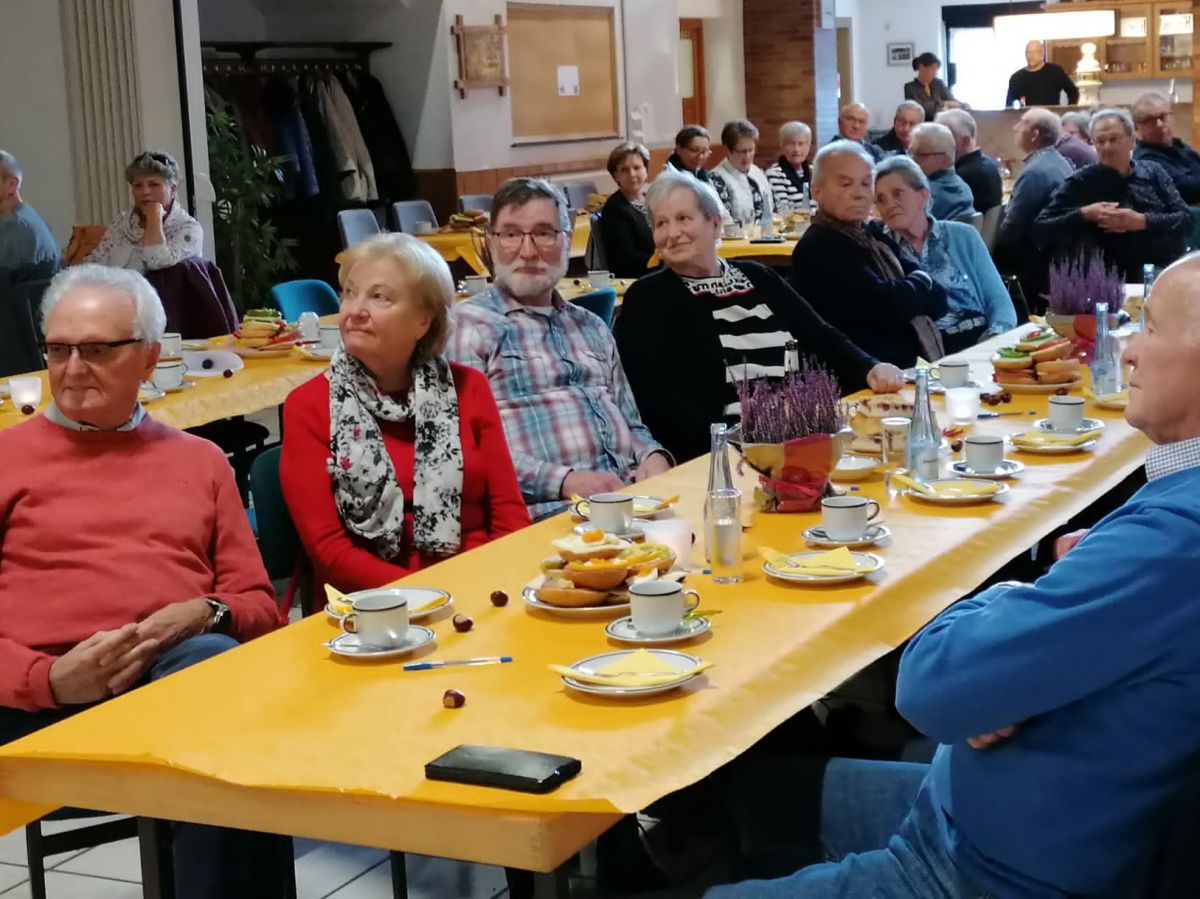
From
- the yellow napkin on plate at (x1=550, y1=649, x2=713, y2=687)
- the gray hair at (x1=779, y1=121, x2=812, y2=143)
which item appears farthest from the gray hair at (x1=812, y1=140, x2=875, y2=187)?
the gray hair at (x1=779, y1=121, x2=812, y2=143)

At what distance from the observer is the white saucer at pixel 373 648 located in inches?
86.8

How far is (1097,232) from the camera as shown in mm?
7266

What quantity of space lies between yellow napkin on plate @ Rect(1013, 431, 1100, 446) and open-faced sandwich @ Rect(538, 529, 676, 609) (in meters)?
1.16

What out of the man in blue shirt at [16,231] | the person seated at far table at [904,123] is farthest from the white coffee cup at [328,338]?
the person seated at far table at [904,123]

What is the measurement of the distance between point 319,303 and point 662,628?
4708mm

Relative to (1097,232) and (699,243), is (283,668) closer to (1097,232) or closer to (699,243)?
(699,243)

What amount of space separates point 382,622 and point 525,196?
6.00 feet

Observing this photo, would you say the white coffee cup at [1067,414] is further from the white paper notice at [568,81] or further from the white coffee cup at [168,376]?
the white paper notice at [568,81]

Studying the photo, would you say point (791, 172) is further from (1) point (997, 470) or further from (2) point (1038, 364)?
(1) point (997, 470)

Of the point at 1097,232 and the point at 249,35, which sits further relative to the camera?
the point at 249,35

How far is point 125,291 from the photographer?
2924 millimetres

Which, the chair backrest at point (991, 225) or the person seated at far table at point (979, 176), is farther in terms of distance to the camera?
the person seated at far table at point (979, 176)

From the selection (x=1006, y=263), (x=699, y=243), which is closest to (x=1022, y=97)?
(x=1006, y=263)

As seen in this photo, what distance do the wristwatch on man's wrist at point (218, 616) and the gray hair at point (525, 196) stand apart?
142 cm
